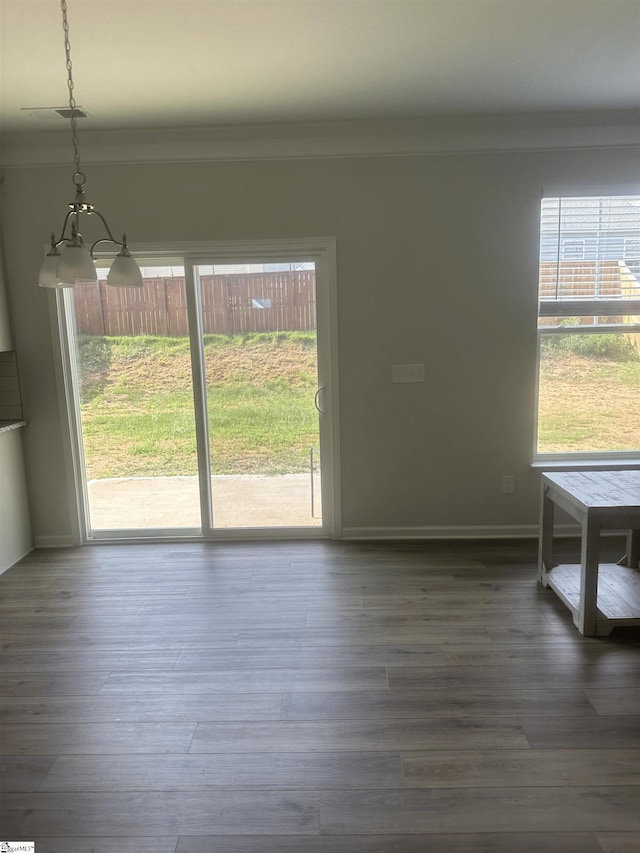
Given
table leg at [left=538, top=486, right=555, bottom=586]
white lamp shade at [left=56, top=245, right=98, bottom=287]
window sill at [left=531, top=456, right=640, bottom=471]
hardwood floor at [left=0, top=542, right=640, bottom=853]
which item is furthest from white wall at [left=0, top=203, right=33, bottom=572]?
window sill at [left=531, top=456, right=640, bottom=471]

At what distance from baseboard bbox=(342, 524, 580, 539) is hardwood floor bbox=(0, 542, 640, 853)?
0.50 m

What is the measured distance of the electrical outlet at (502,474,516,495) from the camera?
3.95 meters

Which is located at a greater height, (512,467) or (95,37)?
(95,37)

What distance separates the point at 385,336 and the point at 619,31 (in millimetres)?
1958

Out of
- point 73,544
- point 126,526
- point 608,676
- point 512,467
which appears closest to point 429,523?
point 512,467

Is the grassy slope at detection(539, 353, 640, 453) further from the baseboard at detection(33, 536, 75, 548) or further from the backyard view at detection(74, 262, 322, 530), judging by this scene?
the baseboard at detection(33, 536, 75, 548)

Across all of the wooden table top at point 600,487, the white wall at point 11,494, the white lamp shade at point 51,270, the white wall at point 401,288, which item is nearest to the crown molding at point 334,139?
the white wall at point 401,288

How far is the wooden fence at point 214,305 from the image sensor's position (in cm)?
381

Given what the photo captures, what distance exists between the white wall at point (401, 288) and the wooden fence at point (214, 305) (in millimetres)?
259

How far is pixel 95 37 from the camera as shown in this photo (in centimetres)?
237

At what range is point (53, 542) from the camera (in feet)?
13.4

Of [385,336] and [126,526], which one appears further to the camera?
[126,526]

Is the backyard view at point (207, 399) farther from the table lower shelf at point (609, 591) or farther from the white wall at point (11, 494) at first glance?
the table lower shelf at point (609, 591)

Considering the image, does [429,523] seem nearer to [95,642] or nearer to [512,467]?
[512,467]
